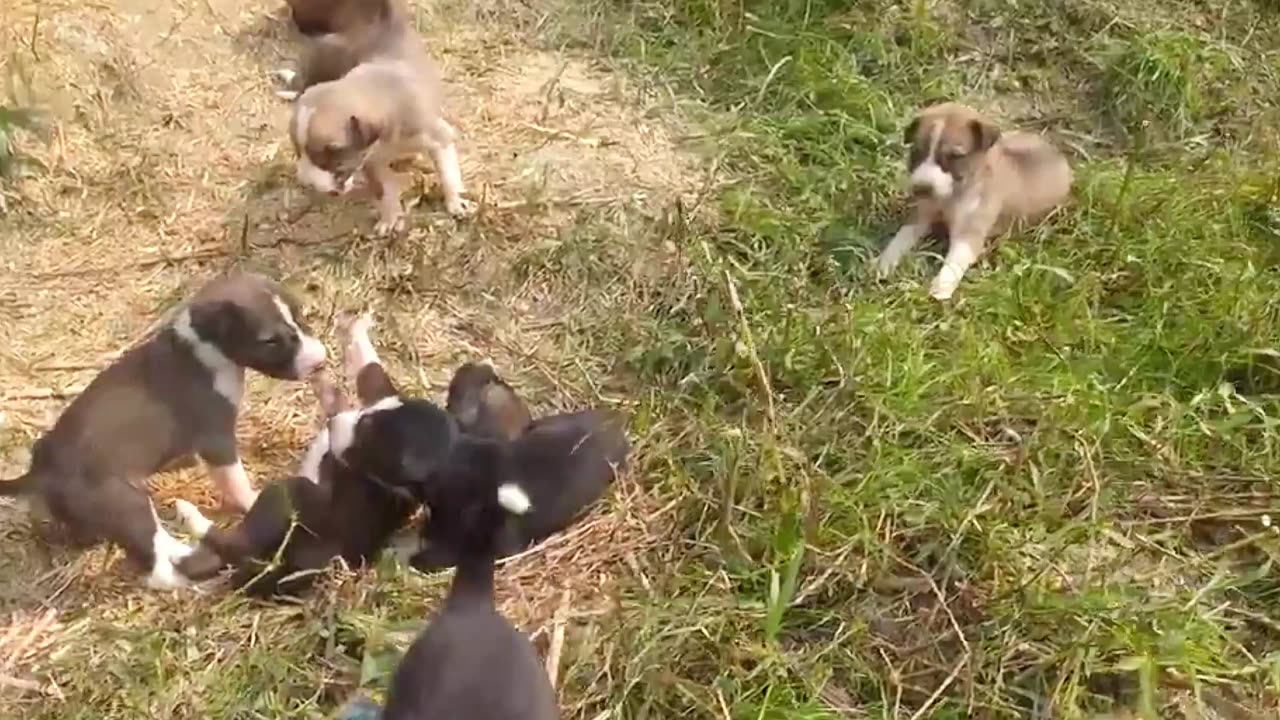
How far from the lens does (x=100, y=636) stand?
12.4ft

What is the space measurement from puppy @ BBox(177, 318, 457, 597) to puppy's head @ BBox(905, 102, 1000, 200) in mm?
1956

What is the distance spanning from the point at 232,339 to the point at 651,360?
1309 mm

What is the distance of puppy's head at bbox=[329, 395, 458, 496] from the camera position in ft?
12.6

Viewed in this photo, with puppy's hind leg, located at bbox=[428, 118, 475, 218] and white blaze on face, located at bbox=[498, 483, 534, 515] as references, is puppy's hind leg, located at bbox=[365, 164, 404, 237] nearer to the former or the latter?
puppy's hind leg, located at bbox=[428, 118, 475, 218]

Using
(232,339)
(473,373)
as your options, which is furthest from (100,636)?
A: (473,373)

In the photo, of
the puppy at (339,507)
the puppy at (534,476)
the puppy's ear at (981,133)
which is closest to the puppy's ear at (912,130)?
the puppy's ear at (981,133)

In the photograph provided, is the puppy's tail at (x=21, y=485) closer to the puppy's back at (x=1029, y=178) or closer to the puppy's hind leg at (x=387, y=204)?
the puppy's hind leg at (x=387, y=204)

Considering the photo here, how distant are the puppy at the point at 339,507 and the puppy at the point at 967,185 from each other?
194 centimetres

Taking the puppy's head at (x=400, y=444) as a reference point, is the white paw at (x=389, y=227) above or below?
below

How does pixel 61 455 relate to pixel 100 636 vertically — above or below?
above

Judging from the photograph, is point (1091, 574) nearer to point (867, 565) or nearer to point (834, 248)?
point (867, 565)

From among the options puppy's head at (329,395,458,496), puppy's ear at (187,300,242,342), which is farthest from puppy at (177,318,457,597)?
puppy's ear at (187,300,242,342)

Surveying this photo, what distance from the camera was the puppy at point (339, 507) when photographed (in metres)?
3.86

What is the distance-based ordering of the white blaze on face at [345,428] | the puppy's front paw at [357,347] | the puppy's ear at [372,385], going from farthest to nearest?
the puppy's front paw at [357,347] < the puppy's ear at [372,385] < the white blaze on face at [345,428]
